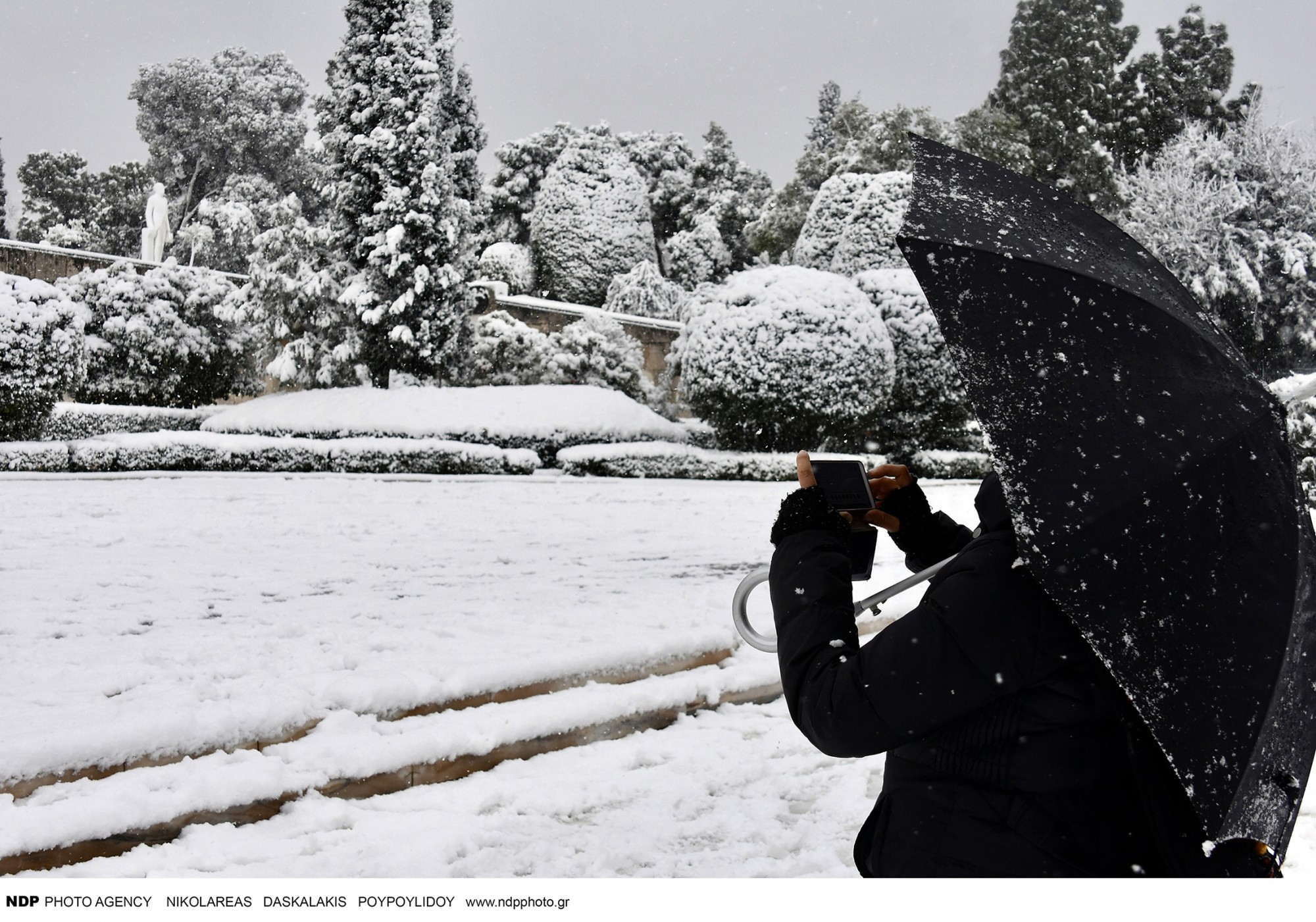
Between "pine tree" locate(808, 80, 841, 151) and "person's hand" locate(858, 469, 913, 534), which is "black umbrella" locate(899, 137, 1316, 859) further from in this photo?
"pine tree" locate(808, 80, 841, 151)

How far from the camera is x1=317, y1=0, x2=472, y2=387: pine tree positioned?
31.2 ft

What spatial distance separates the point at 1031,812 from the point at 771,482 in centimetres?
749

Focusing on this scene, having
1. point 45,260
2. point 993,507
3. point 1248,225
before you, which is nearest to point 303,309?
point 45,260

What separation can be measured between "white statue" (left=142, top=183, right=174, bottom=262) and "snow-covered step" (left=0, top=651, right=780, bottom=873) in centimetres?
671

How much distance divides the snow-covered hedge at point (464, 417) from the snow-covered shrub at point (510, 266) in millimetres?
3288

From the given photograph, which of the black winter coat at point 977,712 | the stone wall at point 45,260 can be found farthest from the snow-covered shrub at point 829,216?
the black winter coat at point 977,712

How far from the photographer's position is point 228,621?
3.06m

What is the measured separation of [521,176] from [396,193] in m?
3.43

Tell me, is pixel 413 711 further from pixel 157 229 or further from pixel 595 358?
pixel 595 358

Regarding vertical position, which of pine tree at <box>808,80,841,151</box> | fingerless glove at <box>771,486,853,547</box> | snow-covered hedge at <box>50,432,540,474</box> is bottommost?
snow-covered hedge at <box>50,432,540,474</box>

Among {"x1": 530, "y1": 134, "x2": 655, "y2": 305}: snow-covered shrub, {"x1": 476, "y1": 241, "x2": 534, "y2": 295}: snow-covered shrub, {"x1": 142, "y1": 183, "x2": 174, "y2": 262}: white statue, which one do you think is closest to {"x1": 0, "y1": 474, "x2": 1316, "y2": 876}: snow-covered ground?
{"x1": 142, "y1": 183, "x2": 174, "y2": 262}: white statue

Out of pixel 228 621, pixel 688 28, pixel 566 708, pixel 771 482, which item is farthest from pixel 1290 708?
pixel 771 482

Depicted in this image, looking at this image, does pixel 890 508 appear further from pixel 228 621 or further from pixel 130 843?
pixel 228 621

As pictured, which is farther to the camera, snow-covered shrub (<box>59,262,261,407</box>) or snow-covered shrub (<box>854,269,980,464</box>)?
snow-covered shrub (<box>854,269,980,464</box>)
